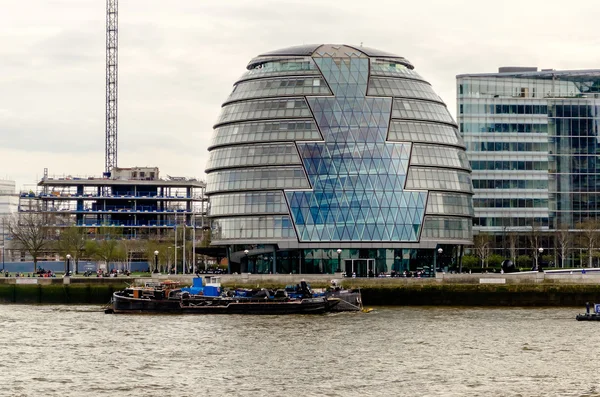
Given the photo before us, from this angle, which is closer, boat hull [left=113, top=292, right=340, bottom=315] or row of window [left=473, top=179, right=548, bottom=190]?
boat hull [left=113, top=292, right=340, bottom=315]

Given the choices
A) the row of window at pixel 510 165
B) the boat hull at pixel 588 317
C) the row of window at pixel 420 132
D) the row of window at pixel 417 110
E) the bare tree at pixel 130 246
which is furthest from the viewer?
the row of window at pixel 510 165

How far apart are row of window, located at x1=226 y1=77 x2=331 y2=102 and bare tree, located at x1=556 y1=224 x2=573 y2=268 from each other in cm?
4299

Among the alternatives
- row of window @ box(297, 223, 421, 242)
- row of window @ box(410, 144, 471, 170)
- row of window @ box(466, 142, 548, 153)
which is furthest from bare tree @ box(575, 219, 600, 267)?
row of window @ box(297, 223, 421, 242)

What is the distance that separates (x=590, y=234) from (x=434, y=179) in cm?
3037

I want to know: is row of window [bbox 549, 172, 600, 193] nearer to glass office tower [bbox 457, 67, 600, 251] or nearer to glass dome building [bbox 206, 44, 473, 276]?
glass office tower [bbox 457, 67, 600, 251]

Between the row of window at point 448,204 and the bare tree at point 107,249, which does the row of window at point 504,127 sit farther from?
the bare tree at point 107,249

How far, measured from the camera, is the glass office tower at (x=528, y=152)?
16388 centimetres

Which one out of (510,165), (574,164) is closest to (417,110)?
(510,165)

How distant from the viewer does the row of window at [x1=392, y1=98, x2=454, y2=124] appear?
12925 centimetres

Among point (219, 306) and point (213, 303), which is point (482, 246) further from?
point (219, 306)

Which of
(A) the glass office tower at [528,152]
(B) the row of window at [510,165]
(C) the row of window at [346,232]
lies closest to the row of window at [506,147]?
(A) the glass office tower at [528,152]

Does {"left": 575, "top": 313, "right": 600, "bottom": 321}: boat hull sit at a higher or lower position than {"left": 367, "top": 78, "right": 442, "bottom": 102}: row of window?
lower

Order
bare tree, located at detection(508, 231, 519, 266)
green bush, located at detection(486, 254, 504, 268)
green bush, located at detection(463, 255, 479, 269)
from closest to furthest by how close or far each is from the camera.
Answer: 1. green bush, located at detection(463, 255, 479, 269)
2. green bush, located at detection(486, 254, 504, 268)
3. bare tree, located at detection(508, 231, 519, 266)

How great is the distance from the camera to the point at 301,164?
12631cm
